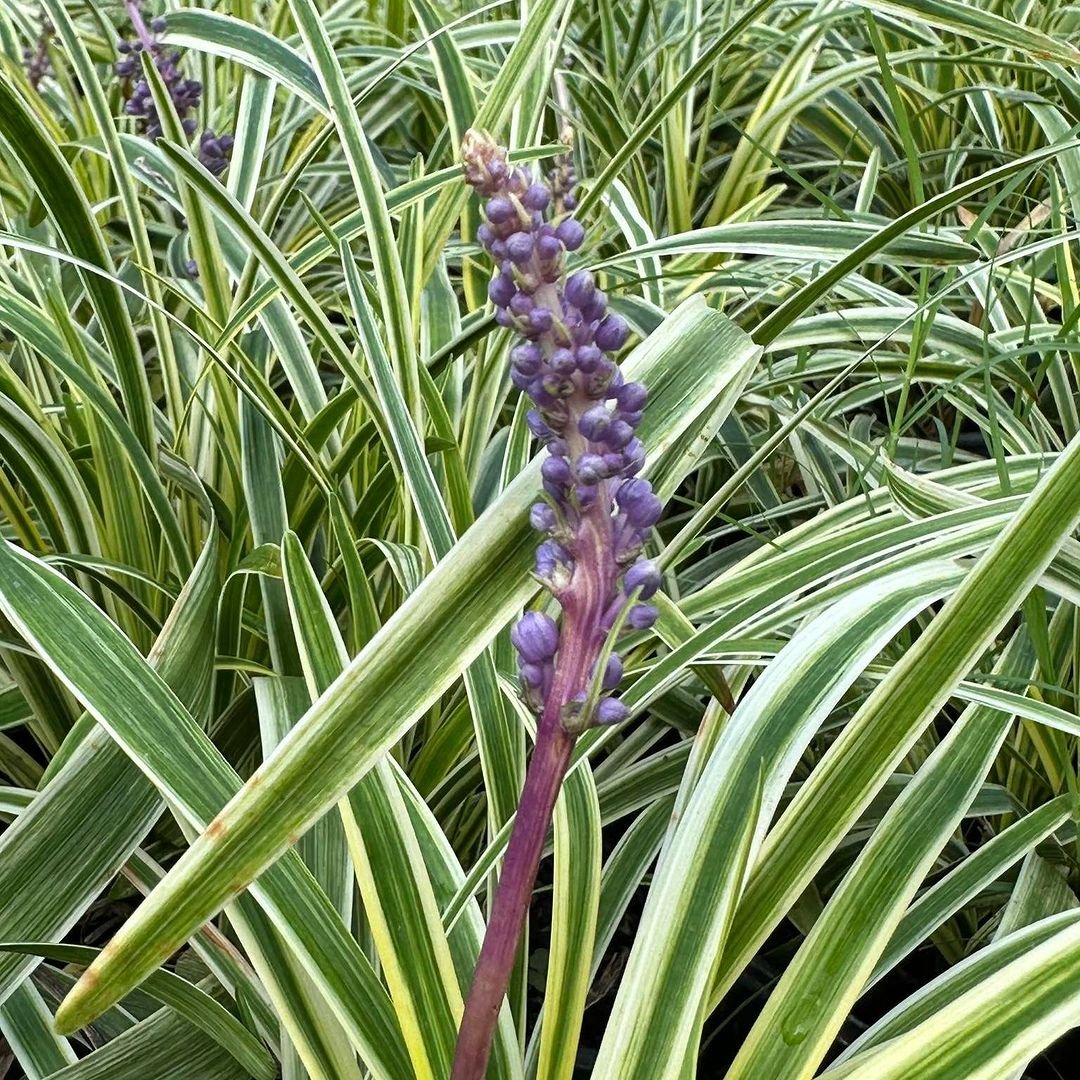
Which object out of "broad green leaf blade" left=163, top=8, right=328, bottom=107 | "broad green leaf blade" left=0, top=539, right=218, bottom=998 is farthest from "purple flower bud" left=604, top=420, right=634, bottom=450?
"broad green leaf blade" left=163, top=8, right=328, bottom=107

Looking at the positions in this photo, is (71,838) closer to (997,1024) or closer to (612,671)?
(612,671)

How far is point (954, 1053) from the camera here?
553mm

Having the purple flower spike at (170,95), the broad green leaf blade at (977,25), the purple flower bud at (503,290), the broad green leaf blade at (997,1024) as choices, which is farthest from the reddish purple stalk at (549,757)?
the purple flower spike at (170,95)

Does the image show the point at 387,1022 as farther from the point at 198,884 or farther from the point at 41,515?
the point at 41,515

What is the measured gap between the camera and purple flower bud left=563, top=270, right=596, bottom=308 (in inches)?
19.9

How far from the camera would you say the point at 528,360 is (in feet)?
1.62

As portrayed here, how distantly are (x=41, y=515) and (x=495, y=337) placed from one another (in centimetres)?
51

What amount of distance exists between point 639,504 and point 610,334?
0.08 m

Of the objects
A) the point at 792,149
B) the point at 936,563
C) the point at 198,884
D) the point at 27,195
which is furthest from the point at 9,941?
the point at 792,149

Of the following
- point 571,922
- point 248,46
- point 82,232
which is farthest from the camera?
point 248,46

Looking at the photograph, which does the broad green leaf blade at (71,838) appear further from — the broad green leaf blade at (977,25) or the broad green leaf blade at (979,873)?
the broad green leaf blade at (977,25)

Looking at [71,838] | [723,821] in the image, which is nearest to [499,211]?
[723,821]

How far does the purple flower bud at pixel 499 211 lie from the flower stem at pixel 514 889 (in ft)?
0.69

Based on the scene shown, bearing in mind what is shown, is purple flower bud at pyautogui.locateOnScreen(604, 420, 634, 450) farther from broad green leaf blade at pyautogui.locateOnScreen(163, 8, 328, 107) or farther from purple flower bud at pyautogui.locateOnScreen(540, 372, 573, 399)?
broad green leaf blade at pyautogui.locateOnScreen(163, 8, 328, 107)
